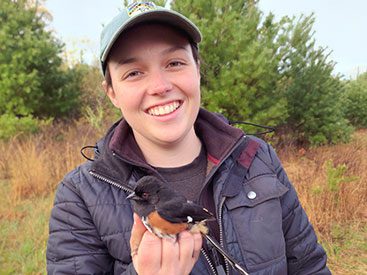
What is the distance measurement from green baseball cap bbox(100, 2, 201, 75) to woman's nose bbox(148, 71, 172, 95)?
26cm

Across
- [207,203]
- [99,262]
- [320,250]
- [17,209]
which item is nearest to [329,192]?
[320,250]

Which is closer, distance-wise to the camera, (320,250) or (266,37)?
(320,250)

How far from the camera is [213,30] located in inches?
296

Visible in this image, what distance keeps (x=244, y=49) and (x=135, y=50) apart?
652cm

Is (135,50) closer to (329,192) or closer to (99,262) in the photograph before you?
(99,262)

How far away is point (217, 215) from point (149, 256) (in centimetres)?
47

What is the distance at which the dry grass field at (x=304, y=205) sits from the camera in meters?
4.52

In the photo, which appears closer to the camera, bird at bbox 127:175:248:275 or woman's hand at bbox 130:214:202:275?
woman's hand at bbox 130:214:202:275

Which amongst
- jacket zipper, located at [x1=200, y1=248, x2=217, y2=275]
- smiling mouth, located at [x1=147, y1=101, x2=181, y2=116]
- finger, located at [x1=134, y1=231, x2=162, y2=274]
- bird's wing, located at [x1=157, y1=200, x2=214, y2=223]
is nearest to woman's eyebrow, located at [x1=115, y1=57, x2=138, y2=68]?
smiling mouth, located at [x1=147, y1=101, x2=181, y2=116]

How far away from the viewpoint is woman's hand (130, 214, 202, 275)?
132 cm

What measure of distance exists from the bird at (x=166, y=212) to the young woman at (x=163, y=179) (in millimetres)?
85

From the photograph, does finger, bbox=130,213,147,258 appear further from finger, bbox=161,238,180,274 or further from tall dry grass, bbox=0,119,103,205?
tall dry grass, bbox=0,119,103,205

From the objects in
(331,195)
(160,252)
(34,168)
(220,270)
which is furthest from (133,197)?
(34,168)

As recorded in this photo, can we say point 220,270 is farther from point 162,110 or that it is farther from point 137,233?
point 162,110
